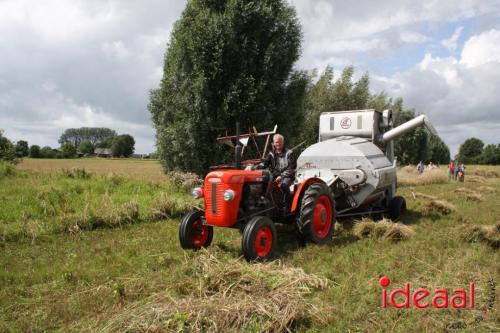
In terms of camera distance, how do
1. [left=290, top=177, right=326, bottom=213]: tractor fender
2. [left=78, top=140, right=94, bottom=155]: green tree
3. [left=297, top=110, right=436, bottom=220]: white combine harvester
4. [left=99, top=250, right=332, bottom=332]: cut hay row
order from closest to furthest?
[left=99, top=250, right=332, bottom=332]: cut hay row
[left=290, top=177, right=326, bottom=213]: tractor fender
[left=297, top=110, right=436, bottom=220]: white combine harvester
[left=78, top=140, right=94, bottom=155]: green tree

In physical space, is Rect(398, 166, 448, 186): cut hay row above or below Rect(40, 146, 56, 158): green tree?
below

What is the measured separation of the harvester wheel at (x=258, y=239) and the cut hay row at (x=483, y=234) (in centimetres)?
332

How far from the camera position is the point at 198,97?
12.5m

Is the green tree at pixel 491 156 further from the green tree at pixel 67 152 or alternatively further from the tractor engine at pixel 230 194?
the tractor engine at pixel 230 194

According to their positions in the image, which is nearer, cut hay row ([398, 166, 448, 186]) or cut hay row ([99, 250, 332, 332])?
cut hay row ([99, 250, 332, 332])

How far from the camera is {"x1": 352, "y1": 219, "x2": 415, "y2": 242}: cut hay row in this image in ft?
22.4

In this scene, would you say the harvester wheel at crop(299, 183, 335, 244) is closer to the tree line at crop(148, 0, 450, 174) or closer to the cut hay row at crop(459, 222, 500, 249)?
the cut hay row at crop(459, 222, 500, 249)

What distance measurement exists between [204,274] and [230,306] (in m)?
0.98

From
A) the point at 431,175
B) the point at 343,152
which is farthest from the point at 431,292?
the point at 431,175

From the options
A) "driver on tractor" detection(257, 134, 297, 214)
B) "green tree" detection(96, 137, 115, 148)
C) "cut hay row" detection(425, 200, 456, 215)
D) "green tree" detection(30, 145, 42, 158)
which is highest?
"green tree" detection(96, 137, 115, 148)

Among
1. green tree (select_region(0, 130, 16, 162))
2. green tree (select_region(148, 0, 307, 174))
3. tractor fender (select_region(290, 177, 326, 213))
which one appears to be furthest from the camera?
green tree (select_region(0, 130, 16, 162))

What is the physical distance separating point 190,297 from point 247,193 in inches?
98.8

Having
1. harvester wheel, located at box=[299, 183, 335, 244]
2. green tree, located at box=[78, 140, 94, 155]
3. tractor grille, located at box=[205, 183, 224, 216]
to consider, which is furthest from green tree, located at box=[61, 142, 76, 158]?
harvester wheel, located at box=[299, 183, 335, 244]

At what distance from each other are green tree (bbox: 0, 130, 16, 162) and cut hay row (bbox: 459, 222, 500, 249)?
1504 cm
